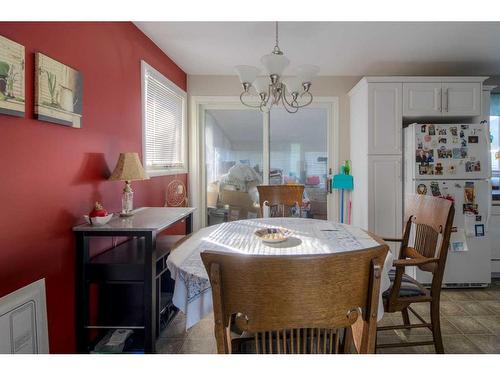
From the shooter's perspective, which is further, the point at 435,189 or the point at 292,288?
the point at 435,189

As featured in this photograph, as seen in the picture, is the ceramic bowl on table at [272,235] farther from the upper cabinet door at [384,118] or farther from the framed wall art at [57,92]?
the upper cabinet door at [384,118]

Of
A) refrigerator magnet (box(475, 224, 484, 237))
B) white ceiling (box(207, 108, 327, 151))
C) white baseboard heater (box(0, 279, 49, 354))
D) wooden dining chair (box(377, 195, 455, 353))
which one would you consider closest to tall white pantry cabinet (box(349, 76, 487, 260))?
refrigerator magnet (box(475, 224, 484, 237))

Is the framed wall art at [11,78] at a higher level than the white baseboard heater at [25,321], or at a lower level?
Result: higher

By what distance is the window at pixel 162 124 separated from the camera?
8.84ft

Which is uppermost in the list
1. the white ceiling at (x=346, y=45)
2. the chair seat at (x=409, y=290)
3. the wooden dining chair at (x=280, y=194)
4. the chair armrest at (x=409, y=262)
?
the white ceiling at (x=346, y=45)

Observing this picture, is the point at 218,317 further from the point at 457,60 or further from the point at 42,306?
the point at 457,60

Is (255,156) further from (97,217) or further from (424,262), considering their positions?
(424,262)

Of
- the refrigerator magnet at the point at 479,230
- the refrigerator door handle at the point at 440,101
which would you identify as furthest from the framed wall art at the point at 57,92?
the refrigerator magnet at the point at 479,230

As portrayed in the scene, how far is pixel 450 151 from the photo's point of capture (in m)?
2.88

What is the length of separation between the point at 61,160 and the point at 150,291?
0.85 meters

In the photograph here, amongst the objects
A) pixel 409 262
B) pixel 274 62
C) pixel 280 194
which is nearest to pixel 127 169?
pixel 274 62

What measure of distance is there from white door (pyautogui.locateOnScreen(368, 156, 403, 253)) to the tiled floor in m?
0.79

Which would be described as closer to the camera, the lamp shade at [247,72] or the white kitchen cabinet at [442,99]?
the lamp shade at [247,72]

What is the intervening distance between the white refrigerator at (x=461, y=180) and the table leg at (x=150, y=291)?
241 cm
